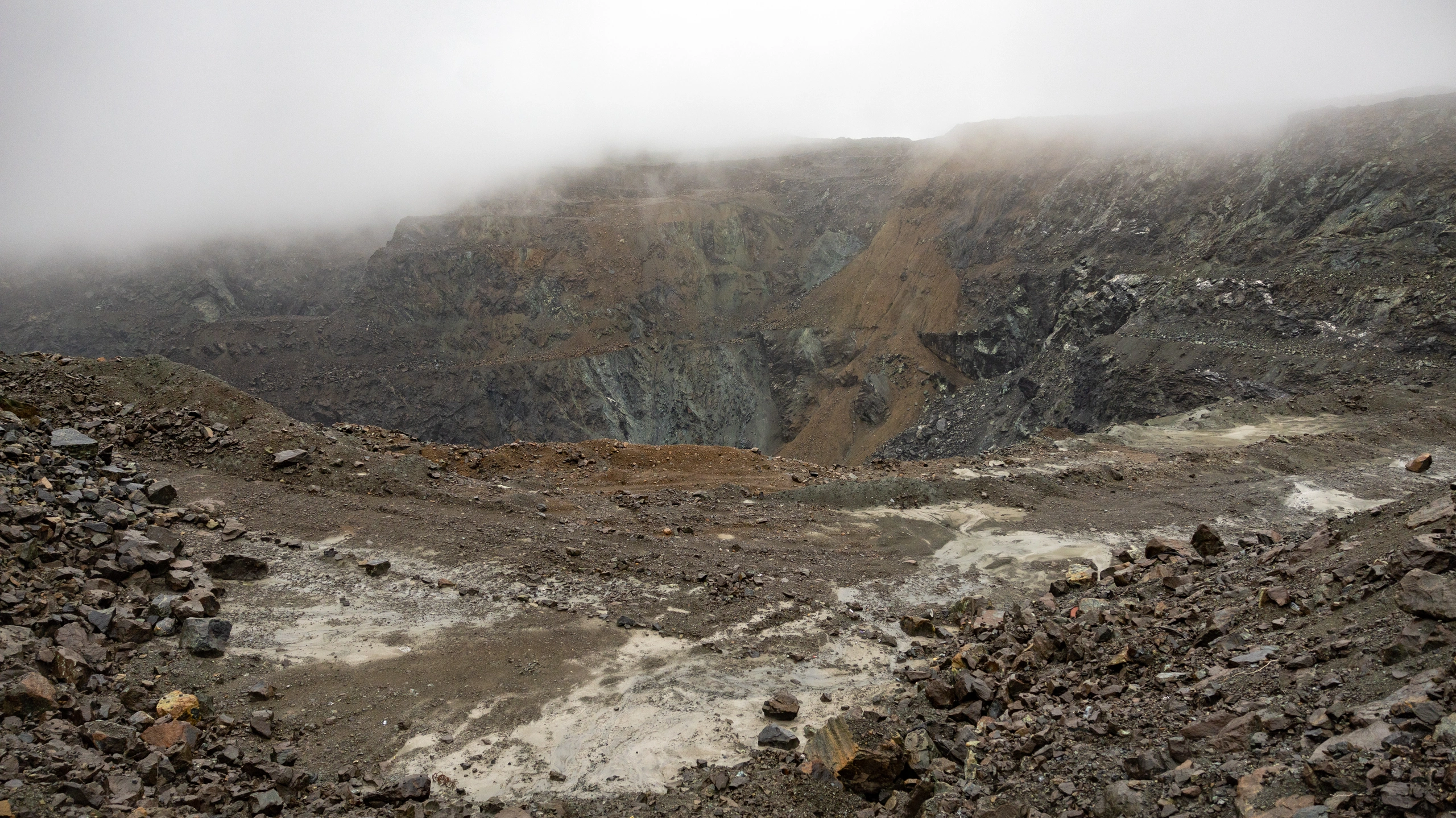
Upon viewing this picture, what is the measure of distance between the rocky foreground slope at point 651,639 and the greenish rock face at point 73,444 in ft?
0.20

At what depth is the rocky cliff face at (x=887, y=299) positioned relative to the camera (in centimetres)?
2578

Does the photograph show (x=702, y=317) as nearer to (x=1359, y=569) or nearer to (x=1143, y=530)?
(x=1143, y=530)

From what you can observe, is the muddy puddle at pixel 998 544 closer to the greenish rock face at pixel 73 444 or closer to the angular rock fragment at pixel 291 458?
the angular rock fragment at pixel 291 458

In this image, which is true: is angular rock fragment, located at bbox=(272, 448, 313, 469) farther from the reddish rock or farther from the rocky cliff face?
the rocky cliff face

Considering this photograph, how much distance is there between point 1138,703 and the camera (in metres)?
5.20

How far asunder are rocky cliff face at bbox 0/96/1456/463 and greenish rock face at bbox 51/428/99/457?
29276 mm

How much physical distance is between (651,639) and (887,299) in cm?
3899

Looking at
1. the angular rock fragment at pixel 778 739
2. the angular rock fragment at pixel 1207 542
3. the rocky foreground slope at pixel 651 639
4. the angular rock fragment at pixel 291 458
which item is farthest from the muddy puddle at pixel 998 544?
the angular rock fragment at pixel 291 458

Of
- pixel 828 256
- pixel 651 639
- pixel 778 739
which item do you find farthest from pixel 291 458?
pixel 828 256

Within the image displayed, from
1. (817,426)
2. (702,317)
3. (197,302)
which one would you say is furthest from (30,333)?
(817,426)

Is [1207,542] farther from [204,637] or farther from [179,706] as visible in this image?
[204,637]

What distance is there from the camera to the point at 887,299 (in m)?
44.8

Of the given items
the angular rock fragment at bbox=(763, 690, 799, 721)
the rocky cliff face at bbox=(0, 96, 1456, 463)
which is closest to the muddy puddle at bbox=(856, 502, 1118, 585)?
the angular rock fragment at bbox=(763, 690, 799, 721)

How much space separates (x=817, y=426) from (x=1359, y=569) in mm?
35709
